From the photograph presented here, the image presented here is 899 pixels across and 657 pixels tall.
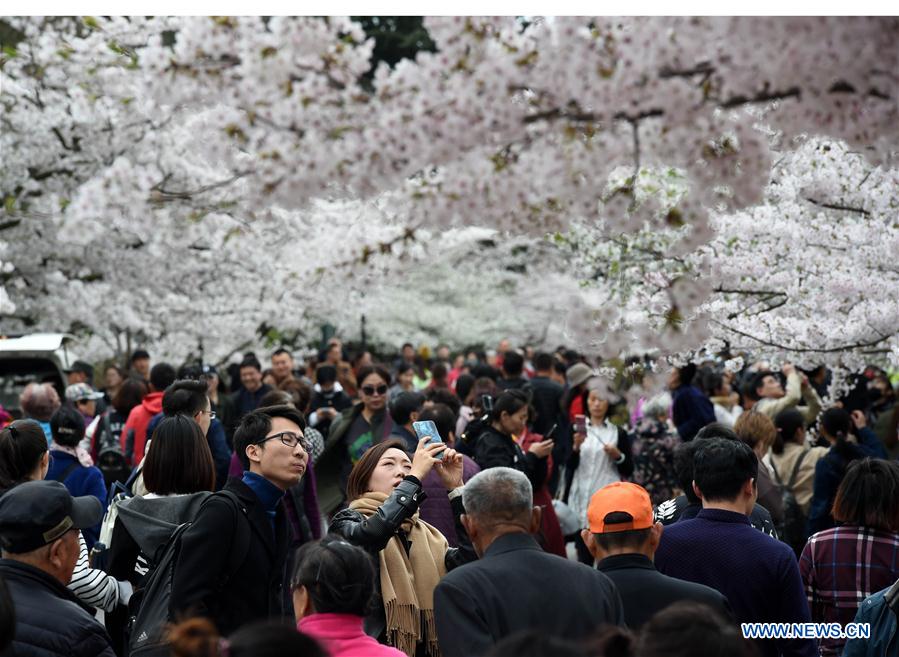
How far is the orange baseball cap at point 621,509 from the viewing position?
4.12 m

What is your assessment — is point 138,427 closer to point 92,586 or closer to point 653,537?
point 92,586

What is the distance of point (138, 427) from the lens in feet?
28.8

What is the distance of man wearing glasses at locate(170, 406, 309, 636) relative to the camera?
14.3 feet

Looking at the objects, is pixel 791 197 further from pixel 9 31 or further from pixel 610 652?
pixel 9 31

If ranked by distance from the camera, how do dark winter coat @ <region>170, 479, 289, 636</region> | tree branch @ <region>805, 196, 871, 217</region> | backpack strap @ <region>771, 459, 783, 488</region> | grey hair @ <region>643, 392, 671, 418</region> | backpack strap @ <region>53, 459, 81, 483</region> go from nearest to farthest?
dark winter coat @ <region>170, 479, 289, 636</region>
backpack strap @ <region>53, 459, 81, 483</region>
tree branch @ <region>805, 196, 871, 217</region>
backpack strap @ <region>771, 459, 783, 488</region>
grey hair @ <region>643, 392, 671, 418</region>

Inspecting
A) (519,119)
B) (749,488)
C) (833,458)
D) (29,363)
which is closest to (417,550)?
(749,488)

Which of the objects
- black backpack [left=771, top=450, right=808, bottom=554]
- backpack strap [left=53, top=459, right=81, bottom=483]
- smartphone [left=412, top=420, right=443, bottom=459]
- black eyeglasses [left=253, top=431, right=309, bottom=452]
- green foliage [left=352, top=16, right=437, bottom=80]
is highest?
green foliage [left=352, top=16, right=437, bottom=80]

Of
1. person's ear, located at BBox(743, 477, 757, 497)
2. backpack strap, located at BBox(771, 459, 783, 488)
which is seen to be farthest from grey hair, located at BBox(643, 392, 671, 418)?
person's ear, located at BBox(743, 477, 757, 497)

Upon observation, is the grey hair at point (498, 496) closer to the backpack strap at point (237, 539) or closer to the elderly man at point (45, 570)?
the backpack strap at point (237, 539)

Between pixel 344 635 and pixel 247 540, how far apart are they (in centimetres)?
118

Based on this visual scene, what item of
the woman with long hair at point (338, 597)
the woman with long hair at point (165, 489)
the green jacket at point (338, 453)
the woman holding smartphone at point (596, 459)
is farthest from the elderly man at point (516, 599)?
the woman holding smartphone at point (596, 459)

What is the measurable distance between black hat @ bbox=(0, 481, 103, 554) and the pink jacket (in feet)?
3.53

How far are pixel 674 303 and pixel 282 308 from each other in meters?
14.8

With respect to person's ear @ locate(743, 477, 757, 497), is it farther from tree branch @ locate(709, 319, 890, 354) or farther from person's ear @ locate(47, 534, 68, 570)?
tree branch @ locate(709, 319, 890, 354)
